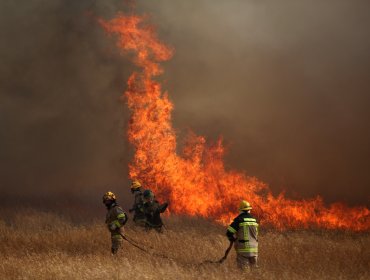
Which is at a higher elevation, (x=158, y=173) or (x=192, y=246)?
(x=158, y=173)

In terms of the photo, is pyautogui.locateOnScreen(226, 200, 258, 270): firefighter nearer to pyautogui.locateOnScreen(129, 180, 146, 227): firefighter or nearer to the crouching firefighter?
the crouching firefighter

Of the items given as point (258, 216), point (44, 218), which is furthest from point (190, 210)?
point (44, 218)

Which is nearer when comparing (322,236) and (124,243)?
(124,243)

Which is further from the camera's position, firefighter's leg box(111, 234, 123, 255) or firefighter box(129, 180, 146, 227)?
firefighter box(129, 180, 146, 227)

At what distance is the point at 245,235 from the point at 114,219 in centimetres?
Result: 372

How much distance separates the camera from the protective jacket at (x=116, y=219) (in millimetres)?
12258

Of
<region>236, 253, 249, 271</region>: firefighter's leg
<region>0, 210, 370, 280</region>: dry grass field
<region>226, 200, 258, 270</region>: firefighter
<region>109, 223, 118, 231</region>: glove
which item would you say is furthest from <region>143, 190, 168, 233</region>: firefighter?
<region>226, 200, 258, 270</region>: firefighter

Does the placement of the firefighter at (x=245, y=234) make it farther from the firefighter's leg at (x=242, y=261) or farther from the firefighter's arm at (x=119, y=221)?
the firefighter's arm at (x=119, y=221)

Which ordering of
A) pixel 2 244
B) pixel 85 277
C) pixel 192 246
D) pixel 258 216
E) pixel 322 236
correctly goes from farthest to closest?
pixel 258 216
pixel 322 236
pixel 2 244
pixel 192 246
pixel 85 277

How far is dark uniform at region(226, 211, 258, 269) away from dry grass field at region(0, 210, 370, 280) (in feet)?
1.29

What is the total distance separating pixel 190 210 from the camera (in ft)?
74.6

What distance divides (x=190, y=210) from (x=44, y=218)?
6545mm

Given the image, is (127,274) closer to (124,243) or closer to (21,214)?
(124,243)

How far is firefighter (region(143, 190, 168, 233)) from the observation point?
16.7 m
